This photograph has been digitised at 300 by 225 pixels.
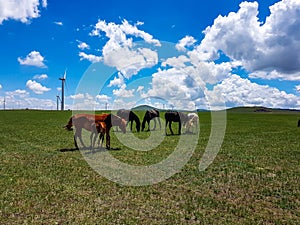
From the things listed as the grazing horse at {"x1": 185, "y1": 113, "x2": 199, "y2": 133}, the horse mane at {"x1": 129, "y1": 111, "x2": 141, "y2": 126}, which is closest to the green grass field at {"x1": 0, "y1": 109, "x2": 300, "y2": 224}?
the grazing horse at {"x1": 185, "y1": 113, "x2": 199, "y2": 133}

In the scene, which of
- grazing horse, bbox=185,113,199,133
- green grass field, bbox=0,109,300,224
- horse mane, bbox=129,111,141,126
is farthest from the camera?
horse mane, bbox=129,111,141,126

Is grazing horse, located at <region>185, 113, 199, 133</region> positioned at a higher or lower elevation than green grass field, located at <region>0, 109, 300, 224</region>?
higher

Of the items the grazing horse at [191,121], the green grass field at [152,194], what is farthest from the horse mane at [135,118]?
the green grass field at [152,194]

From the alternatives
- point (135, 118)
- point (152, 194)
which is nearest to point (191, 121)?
point (135, 118)

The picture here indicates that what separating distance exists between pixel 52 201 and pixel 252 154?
10819 millimetres

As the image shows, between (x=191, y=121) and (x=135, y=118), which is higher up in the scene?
(x=135, y=118)

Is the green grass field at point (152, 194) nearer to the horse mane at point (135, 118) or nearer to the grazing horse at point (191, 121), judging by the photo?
the grazing horse at point (191, 121)

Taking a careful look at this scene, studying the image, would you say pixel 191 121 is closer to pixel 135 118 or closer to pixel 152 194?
pixel 135 118

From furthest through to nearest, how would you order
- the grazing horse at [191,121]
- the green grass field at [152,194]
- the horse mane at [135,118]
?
the horse mane at [135,118] < the grazing horse at [191,121] < the green grass field at [152,194]

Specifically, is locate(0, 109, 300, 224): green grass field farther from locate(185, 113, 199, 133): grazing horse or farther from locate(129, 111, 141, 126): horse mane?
locate(129, 111, 141, 126): horse mane

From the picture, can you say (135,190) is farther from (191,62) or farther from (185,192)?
(191,62)

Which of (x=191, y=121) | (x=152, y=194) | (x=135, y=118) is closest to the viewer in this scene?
(x=152, y=194)

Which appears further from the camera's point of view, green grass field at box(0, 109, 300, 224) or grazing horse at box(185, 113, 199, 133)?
grazing horse at box(185, 113, 199, 133)

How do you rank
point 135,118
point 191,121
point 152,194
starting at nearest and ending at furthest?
point 152,194 → point 191,121 → point 135,118
